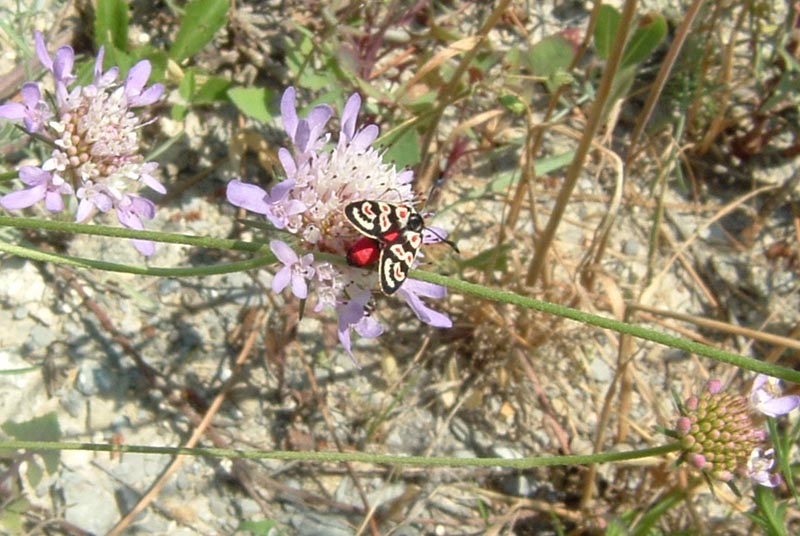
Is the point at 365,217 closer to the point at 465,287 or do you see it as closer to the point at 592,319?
the point at 465,287

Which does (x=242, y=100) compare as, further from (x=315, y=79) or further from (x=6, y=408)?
(x=6, y=408)

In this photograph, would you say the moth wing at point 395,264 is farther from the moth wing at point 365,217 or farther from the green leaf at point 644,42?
the green leaf at point 644,42

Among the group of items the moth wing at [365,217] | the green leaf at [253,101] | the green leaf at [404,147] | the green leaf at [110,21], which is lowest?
the moth wing at [365,217]

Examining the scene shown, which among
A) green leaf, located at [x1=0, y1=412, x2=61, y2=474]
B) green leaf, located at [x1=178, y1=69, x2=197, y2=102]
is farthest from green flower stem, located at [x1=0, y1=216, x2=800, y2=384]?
green leaf, located at [x1=178, y1=69, x2=197, y2=102]

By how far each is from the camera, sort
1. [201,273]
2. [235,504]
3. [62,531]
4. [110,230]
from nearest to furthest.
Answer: [110,230]
[201,273]
[62,531]
[235,504]

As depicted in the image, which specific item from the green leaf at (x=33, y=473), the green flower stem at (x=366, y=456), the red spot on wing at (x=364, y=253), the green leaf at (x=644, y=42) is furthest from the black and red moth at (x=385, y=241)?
the green leaf at (x=644, y=42)

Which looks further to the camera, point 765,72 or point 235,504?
point 765,72

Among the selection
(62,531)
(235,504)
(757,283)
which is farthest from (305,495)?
(757,283)
